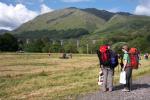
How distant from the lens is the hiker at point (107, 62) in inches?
672

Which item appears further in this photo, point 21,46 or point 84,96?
point 21,46

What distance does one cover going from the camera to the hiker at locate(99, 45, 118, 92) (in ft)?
56.0

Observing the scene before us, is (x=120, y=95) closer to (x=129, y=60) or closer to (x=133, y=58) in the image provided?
(x=129, y=60)

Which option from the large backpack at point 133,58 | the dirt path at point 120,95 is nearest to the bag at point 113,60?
the large backpack at point 133,58

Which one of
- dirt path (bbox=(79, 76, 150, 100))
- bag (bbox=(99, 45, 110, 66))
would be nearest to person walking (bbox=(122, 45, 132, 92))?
dirt path (bbox=(79, 76, 150, 100))

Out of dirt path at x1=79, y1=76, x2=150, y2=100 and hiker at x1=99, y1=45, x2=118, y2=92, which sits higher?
hiker at x1=99, y1=45, x2=118, y2=92

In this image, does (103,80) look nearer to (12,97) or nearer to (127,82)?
(127,82)

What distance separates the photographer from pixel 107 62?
17062mm

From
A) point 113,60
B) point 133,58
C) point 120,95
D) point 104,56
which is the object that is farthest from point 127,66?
point 120,95

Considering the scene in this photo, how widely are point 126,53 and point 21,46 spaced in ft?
573

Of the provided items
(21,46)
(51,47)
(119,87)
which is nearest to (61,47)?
(51,47)

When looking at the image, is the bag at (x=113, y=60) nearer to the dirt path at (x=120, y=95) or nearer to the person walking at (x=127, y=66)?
the person walking at (x=127, y=66)

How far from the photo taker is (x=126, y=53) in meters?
17.4

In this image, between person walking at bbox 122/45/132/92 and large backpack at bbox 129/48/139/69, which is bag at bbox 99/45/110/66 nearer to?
person walking at bbox 122/45/132/92
